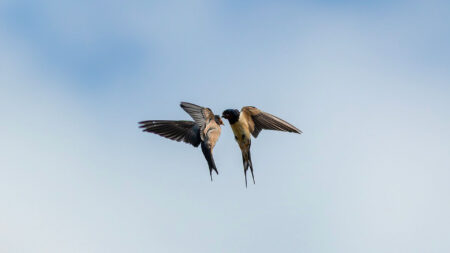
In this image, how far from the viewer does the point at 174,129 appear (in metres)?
15.1

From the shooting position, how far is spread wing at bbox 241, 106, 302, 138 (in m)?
15.7

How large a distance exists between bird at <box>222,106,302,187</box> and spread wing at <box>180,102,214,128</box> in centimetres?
61

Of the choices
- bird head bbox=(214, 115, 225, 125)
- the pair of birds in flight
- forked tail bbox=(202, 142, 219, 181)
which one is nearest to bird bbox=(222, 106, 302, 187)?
the pair of birds in flight

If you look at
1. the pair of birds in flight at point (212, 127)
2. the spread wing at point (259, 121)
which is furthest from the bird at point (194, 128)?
the spread wing at point (259, 121)

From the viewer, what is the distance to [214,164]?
45.8 ft

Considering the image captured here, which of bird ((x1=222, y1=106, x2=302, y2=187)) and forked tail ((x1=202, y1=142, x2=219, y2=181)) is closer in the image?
forked tail ((x1=202, y1=142, x2=219, y2=181))

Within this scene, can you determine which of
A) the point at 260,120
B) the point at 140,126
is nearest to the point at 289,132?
the point at 260,120

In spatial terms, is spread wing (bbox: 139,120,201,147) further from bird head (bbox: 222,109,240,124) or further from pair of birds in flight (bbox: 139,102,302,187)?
bird head (bbox: 222,109,240,124)

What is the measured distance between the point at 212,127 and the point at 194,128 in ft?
1.29

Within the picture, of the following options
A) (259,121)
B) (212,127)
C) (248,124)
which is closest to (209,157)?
(212,127)

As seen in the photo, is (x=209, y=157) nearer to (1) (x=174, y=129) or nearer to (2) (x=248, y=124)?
(1) (x=174, y=129)

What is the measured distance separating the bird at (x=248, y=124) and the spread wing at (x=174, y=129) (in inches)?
29.1

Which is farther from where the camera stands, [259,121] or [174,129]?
[259,121]

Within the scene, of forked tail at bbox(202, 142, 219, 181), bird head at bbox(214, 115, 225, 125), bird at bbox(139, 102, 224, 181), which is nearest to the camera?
forked tail at bbox(202, 142, 219, 181)
